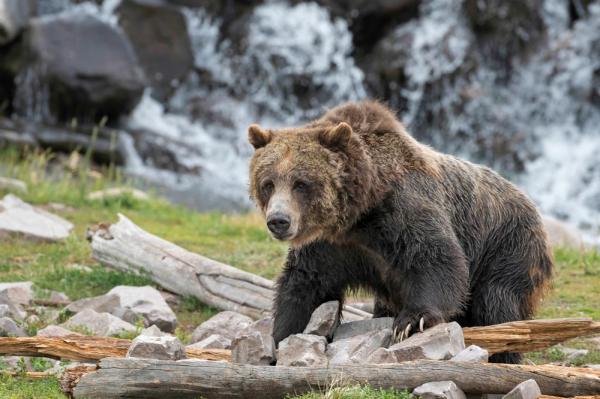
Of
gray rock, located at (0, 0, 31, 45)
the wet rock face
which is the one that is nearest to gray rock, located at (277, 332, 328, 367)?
gray rock, located at (0, 0, 31, 45)

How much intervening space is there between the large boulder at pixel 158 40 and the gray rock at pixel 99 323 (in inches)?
599

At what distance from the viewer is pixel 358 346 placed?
5.06 metres

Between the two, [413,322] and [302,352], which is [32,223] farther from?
[413,322]

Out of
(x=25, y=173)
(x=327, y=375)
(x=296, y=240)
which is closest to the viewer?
(x=327, y=375)

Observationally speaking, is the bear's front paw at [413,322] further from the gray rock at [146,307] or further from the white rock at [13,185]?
the white rock at [13,185]

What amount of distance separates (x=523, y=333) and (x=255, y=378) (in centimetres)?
171

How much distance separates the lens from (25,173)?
13023 mm

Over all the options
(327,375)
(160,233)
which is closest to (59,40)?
(160,233)

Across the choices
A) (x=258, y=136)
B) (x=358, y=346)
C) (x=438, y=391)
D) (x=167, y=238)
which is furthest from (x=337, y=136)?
(x=167, y=238)

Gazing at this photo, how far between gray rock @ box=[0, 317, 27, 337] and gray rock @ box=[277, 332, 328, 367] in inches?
76.7

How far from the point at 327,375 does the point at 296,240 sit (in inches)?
51.1

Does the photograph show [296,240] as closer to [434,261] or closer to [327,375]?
[434,261]

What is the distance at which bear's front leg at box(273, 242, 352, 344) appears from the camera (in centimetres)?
568

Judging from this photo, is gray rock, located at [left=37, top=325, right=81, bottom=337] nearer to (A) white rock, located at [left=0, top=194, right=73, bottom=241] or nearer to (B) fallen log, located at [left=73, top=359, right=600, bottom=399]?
(B) fallen log, located at [left=73, top=359, right=600, bottom=399]
